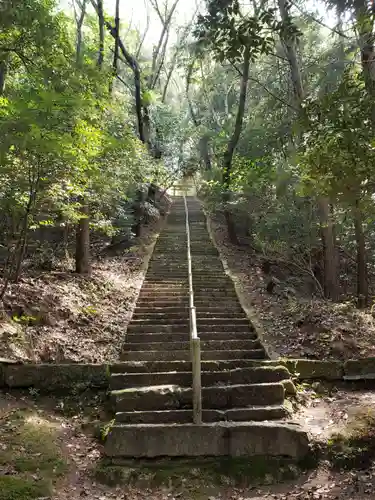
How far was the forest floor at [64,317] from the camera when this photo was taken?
7.93 metres

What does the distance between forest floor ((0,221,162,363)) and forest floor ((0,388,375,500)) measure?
199 cm

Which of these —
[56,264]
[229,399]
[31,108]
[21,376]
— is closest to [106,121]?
[56,264]

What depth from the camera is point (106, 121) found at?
488 inches

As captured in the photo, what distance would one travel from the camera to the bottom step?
541cm

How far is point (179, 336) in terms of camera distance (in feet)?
29.4

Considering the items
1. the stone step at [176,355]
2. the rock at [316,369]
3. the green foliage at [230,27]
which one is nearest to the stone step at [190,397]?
the rock at [316,369]

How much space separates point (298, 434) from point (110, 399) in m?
2.71

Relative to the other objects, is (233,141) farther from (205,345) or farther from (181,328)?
(205,345)

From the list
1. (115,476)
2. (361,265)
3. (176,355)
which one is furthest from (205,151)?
(115,476)

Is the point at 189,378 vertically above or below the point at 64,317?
below

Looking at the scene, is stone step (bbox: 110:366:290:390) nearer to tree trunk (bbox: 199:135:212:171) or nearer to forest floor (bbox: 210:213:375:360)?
forest floor (bbox: 210:213:375:360)

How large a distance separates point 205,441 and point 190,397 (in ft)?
2.62

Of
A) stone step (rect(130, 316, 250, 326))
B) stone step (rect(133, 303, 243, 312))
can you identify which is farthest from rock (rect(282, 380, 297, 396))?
stone step (rect(133, 303, 243, 312))

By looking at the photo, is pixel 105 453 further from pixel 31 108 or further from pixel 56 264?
pixel 56 264
